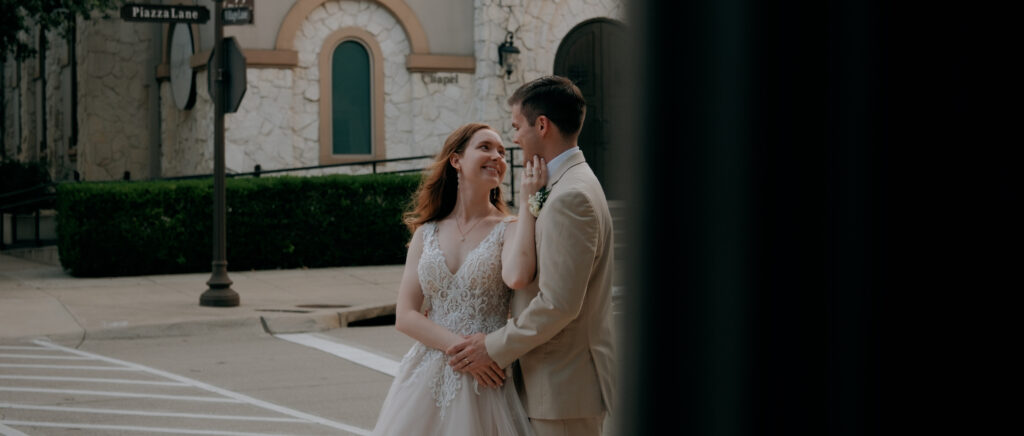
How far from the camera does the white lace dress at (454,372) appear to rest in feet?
12.4

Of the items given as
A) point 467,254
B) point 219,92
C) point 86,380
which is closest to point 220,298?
point 219,92

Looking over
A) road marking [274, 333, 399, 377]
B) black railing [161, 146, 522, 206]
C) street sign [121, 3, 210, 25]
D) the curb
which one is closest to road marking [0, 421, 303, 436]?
road marking [274, 333, 399, 377]

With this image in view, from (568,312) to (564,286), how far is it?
78mm

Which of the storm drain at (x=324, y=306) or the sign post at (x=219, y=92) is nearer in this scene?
the sign post at (x=219, y=92)

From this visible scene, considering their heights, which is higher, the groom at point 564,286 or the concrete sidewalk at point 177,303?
the groom at point 564,286

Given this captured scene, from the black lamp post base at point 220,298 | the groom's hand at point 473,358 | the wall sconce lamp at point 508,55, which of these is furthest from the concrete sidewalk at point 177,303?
the groom's hand at point 473,358

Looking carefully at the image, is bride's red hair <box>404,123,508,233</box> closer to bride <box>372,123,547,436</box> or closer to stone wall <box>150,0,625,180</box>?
bride <box>372,123,547,436</box>

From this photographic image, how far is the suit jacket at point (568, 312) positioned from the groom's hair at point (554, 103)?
10 cm

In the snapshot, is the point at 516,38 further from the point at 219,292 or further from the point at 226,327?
the point at 226,327

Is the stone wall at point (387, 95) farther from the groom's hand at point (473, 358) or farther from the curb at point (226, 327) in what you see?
the groom's hand at point (473, 358)

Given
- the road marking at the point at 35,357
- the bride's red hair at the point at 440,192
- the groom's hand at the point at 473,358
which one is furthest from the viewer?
the road marking at the point at 35,357

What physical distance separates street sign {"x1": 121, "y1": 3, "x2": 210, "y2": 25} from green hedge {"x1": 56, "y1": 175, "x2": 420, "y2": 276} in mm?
3813

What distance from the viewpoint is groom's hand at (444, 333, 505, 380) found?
12.1 ft

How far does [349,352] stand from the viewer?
34.0 feet
